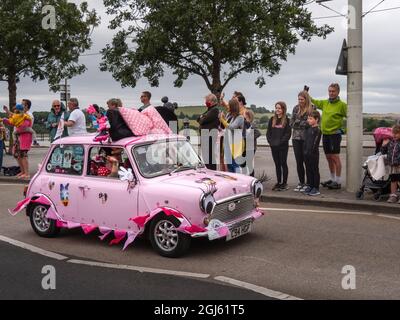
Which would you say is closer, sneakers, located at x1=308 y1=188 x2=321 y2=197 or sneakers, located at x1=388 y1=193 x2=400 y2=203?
sneakers, located at x1=388 y1=193 x2=400 y2=203

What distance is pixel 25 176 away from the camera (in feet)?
49.0

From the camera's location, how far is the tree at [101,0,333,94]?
19.0 meters

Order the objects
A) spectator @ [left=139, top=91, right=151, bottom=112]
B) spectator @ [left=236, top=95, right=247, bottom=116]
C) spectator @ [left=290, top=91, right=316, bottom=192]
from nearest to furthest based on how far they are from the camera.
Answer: spectator @ [left=290, top=91, right=316, bottom=192] < spectator @ [left=236, top=95, right=247, bottom=116] < spectator @ [left=139, top=91, right=151, bottom=112]

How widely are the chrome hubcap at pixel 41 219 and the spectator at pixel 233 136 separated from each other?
4.27 m

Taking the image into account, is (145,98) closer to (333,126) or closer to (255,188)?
(333,126)

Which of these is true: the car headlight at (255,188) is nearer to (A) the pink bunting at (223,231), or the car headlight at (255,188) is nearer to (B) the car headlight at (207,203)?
(A) the pink bunting at (223,231)

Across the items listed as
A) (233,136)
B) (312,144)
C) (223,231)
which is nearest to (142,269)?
(223,231)

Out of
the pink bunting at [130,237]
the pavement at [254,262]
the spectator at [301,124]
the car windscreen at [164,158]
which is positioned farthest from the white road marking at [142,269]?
the spectator at [301,124]

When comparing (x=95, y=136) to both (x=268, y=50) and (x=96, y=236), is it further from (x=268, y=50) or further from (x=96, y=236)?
(x=268, y=50)

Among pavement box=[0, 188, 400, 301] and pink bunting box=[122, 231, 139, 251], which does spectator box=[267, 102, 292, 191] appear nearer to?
pavement box=[0, 188, 400, 301]

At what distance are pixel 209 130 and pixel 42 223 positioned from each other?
4.21 meters

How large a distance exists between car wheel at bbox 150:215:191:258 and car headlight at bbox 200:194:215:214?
0.39m

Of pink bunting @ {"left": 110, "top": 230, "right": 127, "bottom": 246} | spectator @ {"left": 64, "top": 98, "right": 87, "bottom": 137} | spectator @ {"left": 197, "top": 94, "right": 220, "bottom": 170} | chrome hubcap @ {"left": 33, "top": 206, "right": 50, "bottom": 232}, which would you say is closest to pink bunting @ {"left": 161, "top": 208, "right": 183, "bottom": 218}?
pink bunting @ {"left": 110, "top": 230, "right": 127, "bottom": 246}
